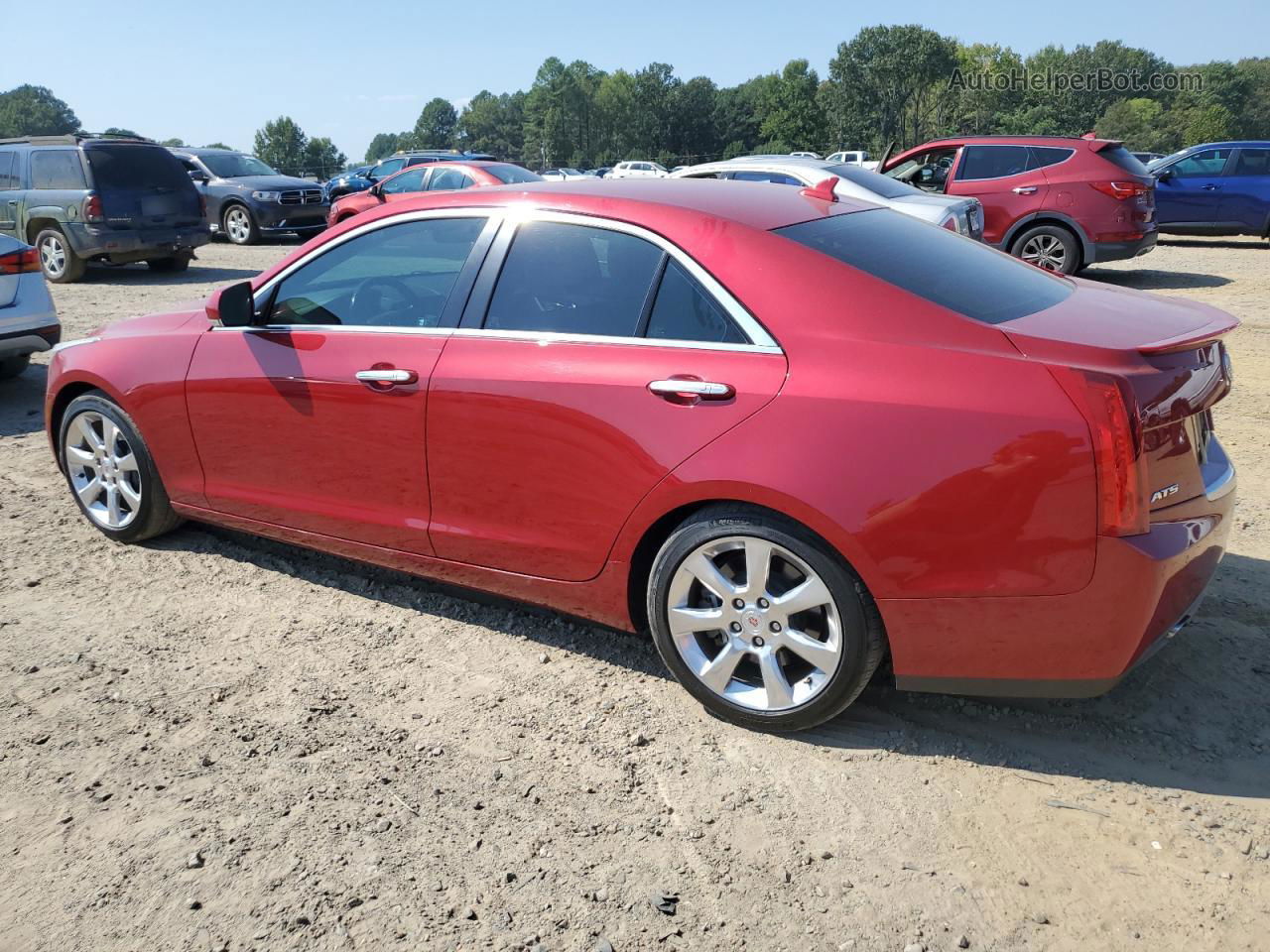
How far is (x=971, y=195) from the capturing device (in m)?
12.5

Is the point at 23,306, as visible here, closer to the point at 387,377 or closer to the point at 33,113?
the point at 387,377

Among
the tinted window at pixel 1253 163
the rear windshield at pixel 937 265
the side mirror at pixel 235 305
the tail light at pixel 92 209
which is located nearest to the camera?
the rear windshield at pixel 937 265

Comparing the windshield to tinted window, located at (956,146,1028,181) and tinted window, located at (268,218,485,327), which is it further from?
tinted window, located at (268,218,485,327)

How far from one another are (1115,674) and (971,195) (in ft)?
35.5

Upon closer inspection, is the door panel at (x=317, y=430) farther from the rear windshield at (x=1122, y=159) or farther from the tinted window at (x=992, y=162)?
the rear windshield at (x=1122, y=159)

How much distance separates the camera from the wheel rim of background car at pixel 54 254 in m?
14.2

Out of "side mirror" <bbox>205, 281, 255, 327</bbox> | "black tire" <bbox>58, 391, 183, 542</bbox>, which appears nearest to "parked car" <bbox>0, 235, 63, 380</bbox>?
"black tire" <bbox>58, 391, 183, 542</bbox>

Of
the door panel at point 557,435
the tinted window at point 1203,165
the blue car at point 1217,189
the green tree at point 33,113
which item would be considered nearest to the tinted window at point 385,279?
the door panel at point 557,435

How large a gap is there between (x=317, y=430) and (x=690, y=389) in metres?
1.64

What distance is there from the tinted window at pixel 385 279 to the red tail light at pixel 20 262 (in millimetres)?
4842

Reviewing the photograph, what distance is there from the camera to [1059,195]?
1209 centimetres

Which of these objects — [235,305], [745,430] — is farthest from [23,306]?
[745,430]

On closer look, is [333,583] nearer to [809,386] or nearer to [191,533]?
[191,533]

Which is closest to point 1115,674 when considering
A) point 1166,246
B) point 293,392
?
point 293,392
